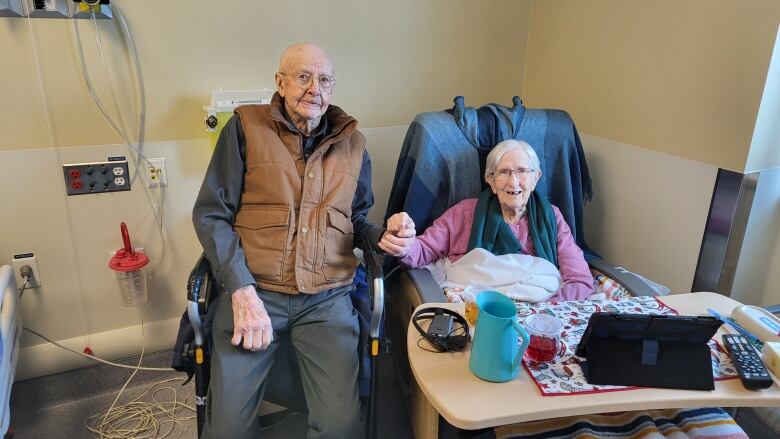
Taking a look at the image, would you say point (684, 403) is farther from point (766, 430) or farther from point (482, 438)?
point (766, 430)

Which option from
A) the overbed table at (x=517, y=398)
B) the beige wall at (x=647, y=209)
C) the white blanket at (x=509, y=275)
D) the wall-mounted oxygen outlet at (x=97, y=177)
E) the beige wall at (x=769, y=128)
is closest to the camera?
the overbed table at (x=517, y=398)

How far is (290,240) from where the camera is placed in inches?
65.1

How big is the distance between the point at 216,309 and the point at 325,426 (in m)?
0.50

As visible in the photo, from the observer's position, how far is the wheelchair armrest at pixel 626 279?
5.52 ft

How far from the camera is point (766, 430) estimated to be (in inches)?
74.0

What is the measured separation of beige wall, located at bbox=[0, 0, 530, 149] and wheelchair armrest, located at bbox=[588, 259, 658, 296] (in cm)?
108

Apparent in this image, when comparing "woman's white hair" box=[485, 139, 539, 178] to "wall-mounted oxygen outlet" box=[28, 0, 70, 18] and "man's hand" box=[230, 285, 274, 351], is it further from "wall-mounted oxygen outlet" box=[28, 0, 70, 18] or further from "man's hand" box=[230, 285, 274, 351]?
"wall-mounted oxygen outlet" box=[28, 0, 70, 18]

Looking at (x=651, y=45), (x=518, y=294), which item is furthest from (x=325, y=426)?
(x=651, y=45)

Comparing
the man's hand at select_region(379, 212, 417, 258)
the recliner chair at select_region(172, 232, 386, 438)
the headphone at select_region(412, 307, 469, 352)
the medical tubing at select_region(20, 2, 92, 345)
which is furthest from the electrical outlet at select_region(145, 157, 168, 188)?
the headphone at select_region(412, 307, 469, 352)

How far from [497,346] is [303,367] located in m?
0.76

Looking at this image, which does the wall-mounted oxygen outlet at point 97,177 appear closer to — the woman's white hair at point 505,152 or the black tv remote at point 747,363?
the woman's white hair at point 505,152

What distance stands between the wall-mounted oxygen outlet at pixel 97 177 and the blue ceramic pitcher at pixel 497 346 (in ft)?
5.27

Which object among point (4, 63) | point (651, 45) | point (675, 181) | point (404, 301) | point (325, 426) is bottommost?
point (325, 426)

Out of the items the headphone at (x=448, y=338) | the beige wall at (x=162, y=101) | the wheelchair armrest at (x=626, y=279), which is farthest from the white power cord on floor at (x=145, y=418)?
the wheelchair armrest at (x=626, y=279)
